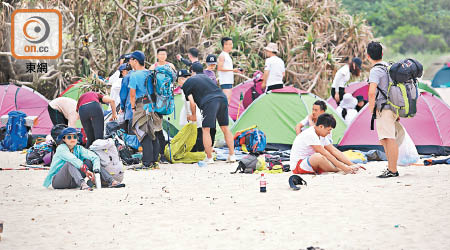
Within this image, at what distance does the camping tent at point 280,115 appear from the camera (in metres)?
11.0

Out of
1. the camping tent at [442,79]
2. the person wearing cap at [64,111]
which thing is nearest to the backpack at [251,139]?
the person wearing cap at [64,111]

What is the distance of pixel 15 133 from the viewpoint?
11.8m

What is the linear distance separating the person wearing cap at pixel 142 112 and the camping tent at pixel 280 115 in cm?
249

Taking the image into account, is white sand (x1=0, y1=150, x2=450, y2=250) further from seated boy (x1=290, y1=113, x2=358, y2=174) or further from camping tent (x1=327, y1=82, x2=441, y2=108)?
camping tent (x1=327, y1=82, x2=441, y2=108)

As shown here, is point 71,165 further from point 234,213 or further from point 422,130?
point 422,130

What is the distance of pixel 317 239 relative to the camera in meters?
4.99

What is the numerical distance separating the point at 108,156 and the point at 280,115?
411 centimetres

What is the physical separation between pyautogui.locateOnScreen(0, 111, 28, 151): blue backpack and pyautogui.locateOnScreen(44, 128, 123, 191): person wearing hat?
4424mm

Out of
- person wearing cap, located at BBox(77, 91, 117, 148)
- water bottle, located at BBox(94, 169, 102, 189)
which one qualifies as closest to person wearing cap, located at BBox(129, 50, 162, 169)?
person wearing cap, located at BBox(77, 91, 117, 148)

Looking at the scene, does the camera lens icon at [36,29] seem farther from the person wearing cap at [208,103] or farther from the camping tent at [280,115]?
the person wearing cap at [208,103]

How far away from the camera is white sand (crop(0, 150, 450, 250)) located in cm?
501

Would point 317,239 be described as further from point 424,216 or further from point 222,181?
point 222,181

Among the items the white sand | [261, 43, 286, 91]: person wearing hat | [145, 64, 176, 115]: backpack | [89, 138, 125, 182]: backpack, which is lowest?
the white sand

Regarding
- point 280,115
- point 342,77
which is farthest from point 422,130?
point 280,115
